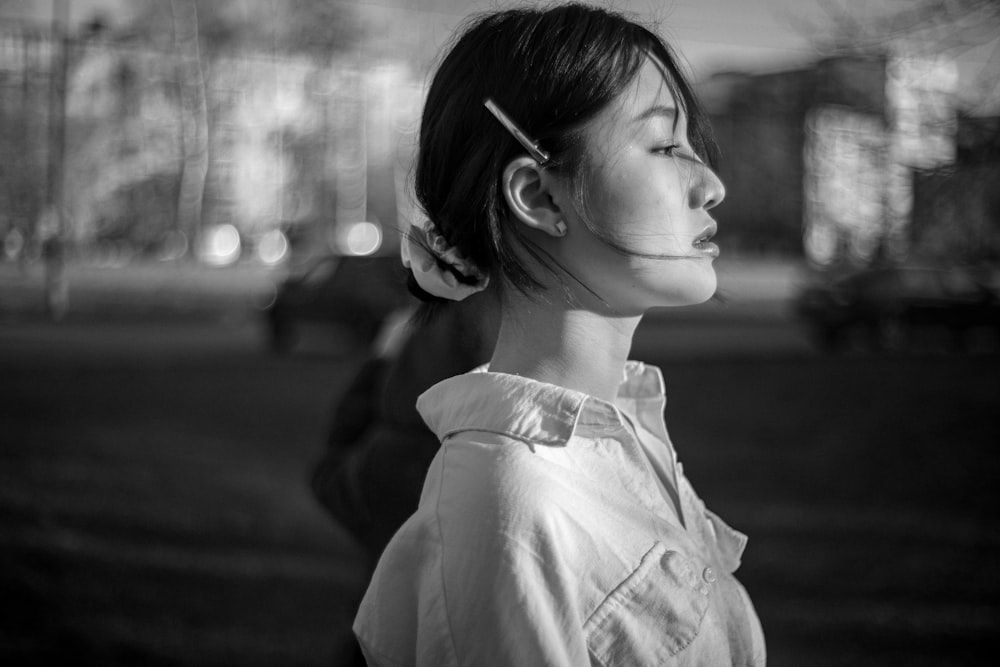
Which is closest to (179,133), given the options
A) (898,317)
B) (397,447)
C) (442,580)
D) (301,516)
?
(898,317)

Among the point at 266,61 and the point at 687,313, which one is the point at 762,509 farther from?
the point at 266,61

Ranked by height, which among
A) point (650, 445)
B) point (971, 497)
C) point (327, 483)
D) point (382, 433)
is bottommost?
point (971, 497)

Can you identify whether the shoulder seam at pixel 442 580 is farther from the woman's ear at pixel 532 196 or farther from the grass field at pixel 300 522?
the grass field at pixel 300 522

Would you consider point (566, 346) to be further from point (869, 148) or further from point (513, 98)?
point (869, 148)

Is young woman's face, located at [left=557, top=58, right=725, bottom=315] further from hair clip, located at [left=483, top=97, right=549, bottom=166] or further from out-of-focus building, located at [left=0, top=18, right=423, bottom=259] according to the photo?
out-of-focus building, located at [left=0, top=18, right=423, bottom=259]

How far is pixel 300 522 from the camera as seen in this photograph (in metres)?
5.83

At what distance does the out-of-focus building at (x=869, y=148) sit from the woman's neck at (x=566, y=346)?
101 inches

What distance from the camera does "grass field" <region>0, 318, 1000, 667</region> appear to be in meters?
4.14

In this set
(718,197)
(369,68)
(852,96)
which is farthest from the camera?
(369,68)

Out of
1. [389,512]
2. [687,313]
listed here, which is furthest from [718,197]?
[687,313]

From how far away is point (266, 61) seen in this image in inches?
1062

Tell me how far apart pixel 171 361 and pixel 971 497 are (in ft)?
33.3

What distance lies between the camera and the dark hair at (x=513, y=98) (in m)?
1.13

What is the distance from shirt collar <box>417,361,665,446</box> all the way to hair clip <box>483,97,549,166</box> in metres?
0.24
